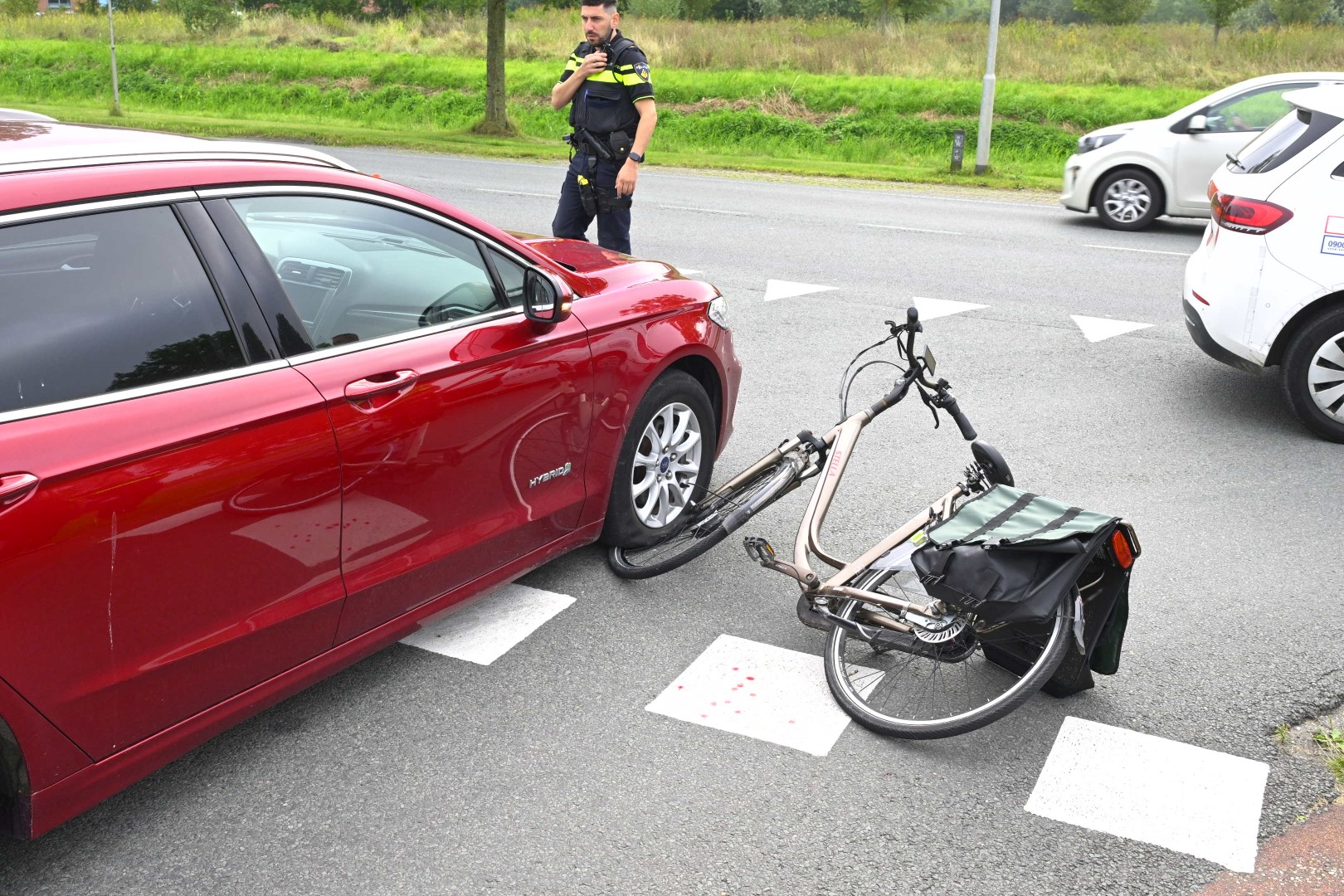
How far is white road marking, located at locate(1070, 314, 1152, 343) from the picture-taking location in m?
8.82

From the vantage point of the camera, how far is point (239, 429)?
122 inches

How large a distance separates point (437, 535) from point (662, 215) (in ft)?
35.9

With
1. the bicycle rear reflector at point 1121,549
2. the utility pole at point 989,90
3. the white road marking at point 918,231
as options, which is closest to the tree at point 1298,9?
the utility pole at point 989,90

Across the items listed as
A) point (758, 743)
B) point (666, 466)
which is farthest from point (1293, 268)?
point (758, 743)

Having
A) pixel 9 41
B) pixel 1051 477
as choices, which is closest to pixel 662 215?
pixel 1051 477

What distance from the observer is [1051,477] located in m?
5.94

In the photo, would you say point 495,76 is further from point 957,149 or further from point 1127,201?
point 1127,201

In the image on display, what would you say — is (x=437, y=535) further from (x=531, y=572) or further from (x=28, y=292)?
(x=28, y=292)

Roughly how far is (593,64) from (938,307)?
11.5 feet

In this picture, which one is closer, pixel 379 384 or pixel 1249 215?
pixel 379 384

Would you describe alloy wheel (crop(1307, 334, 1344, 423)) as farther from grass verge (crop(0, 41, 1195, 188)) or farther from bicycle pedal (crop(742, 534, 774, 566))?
grass verge (crop(0, 41, 1195, 188))

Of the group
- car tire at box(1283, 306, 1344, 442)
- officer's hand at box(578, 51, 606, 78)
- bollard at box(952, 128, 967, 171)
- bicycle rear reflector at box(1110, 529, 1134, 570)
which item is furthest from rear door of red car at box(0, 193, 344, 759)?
bollard at box(952, 128, 967, 171)

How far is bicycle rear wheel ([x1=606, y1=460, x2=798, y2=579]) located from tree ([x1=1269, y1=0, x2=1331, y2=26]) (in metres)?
53.9

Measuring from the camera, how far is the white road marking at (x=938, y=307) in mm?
9430
